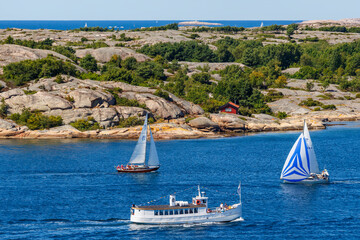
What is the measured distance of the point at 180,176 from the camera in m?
87.0

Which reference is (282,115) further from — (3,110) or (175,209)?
(175,209)

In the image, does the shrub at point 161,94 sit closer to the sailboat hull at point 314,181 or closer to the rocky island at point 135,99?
the rocky island at point 135,99

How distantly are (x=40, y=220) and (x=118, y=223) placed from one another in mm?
8961

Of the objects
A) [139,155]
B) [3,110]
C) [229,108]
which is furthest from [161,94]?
[139,155]

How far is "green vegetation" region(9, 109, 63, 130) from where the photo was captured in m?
124

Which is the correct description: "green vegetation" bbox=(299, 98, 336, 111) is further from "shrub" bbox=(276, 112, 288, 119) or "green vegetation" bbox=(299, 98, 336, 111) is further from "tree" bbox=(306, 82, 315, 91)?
"tree" bbox=(306, 82, 315, 91)

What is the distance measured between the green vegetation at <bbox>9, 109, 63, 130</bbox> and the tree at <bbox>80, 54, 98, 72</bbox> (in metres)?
40.3

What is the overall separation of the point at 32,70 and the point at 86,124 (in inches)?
1051

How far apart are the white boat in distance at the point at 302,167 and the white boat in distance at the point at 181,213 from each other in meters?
20.8

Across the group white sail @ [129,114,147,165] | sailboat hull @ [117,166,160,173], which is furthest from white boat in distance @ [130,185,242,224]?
white sail @ [129,114,147,165]

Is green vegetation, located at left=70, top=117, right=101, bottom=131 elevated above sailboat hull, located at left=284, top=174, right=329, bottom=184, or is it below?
above

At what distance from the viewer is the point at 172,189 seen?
260 ft

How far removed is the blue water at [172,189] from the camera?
2464 inches

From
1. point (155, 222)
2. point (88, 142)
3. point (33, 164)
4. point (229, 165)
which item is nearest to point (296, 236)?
point (155, 222)
